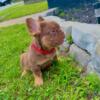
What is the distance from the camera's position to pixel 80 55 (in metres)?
5.24

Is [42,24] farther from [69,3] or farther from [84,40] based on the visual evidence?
[69,3]

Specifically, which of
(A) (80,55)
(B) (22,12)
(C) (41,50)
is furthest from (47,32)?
(B) (22,12)

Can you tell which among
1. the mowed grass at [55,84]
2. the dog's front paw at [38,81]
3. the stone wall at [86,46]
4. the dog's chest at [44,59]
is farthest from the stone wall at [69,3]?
the dog's front paw at [38,81]

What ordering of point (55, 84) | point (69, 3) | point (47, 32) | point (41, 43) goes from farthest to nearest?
point (69, 3)
point (55, 84)
point (41, 43)
point (47, 32)

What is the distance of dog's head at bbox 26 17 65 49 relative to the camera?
458cm

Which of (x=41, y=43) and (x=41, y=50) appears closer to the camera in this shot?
(x=41, y=43)

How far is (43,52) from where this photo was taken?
4867 millimetres

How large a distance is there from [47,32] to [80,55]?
803 mm

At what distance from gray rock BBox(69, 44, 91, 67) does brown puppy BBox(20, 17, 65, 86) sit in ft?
1.15

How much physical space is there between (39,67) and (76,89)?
0.70 m

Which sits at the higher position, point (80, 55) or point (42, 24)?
point (42, 24)

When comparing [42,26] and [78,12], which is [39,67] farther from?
[78,12]

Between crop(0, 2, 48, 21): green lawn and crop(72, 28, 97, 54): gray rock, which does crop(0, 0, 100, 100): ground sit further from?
crop(0, 2, 48, 21): green lawn

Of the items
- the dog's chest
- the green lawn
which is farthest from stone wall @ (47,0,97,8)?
the green lawn
